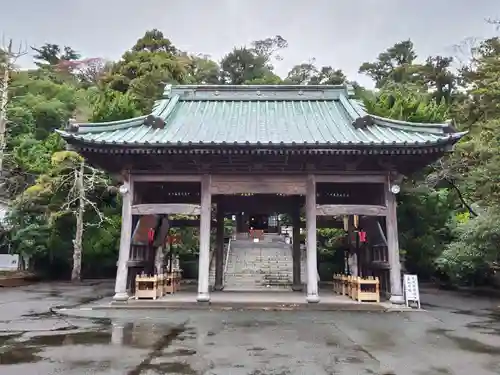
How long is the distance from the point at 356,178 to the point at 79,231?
14.5 metres

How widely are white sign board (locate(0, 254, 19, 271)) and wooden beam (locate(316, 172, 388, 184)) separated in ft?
62.3

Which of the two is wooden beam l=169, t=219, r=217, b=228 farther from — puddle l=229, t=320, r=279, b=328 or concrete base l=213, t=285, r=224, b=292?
puddle l=229, t=320, r=279, b=328

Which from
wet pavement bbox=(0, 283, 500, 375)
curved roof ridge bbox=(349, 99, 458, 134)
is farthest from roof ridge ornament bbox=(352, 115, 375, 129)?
wet pavement bbox=(0, 283, 500, 375)

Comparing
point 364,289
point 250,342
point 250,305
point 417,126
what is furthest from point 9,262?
point 417,126

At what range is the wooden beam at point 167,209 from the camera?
12.9 meters

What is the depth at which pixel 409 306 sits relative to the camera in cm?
1248

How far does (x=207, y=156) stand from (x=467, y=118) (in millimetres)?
18852

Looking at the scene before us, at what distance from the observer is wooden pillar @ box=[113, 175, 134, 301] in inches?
499

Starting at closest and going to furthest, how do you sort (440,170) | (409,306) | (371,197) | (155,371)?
(155,371), (409,306), (371,197), (440,170)

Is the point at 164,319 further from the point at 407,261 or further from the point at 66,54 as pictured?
the point at 66,54

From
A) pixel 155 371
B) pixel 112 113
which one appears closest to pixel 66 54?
pixel 112 113

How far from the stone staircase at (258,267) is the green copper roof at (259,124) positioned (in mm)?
6694

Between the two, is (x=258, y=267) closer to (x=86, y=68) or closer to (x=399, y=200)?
(x=399, y=200)

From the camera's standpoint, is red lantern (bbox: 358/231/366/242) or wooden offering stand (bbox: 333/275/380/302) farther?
red lantern (bbox: 358/231/366/242)
